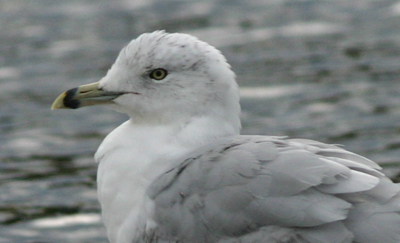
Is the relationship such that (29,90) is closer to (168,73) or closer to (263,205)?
(168,73)

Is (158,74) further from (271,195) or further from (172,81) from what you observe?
(271,195)

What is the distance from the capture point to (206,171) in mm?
5051

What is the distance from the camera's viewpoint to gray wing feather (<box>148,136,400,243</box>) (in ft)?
15.4

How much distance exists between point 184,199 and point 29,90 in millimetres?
5365

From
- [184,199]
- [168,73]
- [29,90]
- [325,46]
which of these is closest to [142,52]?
[168,73]

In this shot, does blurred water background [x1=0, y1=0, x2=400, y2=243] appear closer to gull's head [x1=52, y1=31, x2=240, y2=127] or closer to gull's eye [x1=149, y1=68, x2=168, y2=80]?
gull's head [x1=52, y1=31, x2=240, y2=127]

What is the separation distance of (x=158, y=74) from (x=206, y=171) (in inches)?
32.9

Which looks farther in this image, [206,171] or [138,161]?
[138,161]

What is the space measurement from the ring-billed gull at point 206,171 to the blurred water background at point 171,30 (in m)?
1.71

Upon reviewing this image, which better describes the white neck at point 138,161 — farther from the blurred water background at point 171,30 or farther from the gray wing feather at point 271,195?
the blurred water background at point 171,30

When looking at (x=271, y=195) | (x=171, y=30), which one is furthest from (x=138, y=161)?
(x=171, y=30)

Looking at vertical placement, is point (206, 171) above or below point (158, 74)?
below

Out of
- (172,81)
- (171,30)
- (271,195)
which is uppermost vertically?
(172,81)

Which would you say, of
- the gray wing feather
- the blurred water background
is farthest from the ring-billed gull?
the blurred water background
